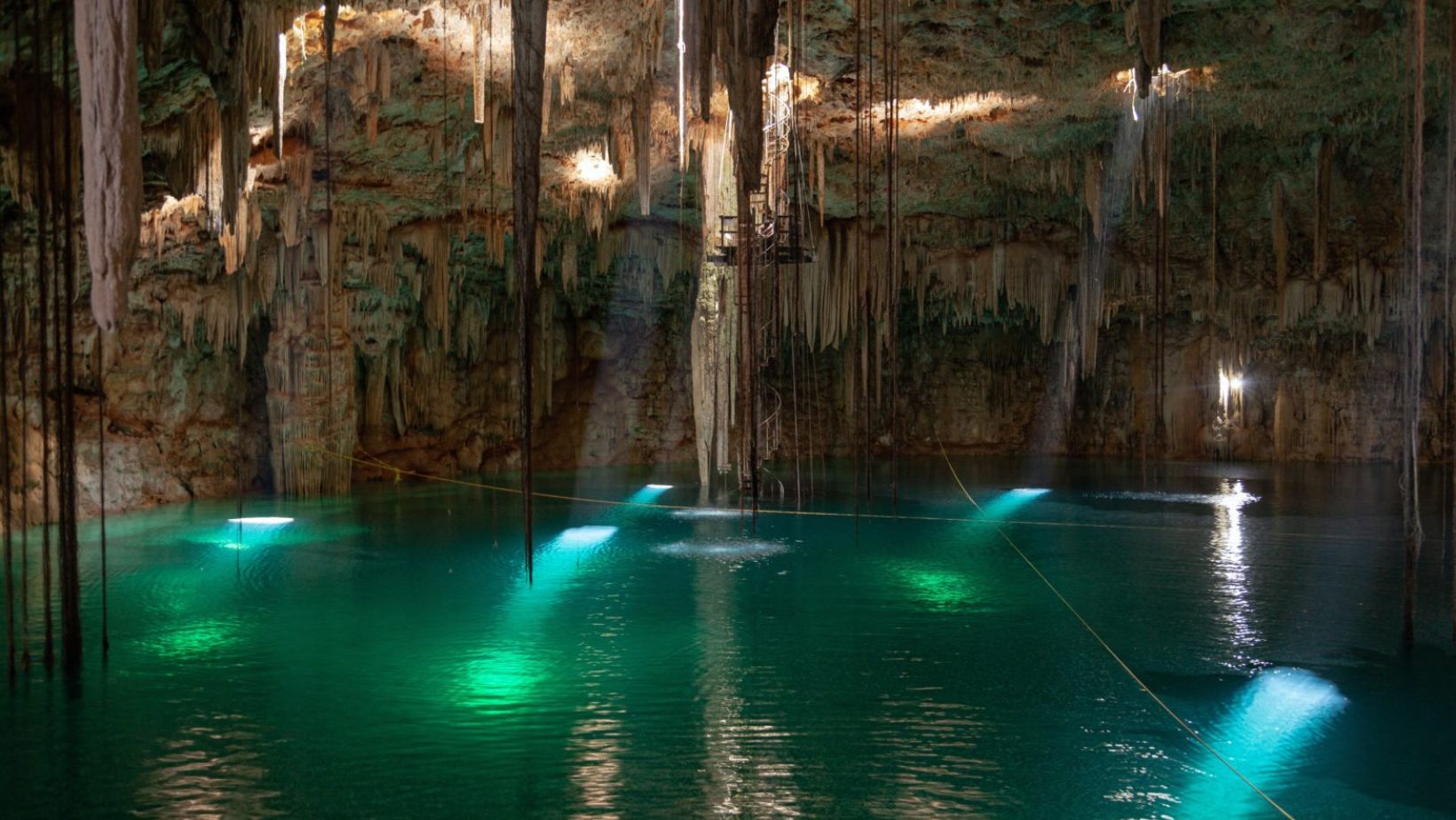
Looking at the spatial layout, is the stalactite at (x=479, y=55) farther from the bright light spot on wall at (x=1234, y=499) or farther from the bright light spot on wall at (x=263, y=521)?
the bright light spot on wall at (x=1234, y=499)

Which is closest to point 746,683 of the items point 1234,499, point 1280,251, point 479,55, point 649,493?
point 479,55

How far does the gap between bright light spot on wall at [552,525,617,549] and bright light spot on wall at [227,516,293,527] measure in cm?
391

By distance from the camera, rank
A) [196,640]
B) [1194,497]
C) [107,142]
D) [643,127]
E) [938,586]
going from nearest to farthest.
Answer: [107,142], [196,640], [938,586], [643,127], [1194,497]

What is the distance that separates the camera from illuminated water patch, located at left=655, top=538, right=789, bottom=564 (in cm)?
1157

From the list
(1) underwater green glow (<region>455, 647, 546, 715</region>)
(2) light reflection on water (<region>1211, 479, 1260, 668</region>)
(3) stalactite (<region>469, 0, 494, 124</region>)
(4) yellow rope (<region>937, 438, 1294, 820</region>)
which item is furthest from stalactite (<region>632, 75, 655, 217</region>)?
(2) light reflection on water (<region>1211, 479, 1260, 668</region>)

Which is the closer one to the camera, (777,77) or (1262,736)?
(1262,736)

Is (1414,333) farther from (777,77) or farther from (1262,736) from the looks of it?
(777,77)

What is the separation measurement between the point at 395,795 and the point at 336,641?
3.22 meters

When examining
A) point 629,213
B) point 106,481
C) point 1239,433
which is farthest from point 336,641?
point 1239,433

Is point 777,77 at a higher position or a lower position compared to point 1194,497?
higher

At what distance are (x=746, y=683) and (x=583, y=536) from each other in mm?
6957

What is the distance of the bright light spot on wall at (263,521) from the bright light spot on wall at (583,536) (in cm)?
391

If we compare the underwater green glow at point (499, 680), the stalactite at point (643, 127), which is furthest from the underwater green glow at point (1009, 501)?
the underwater green glow at point (499, 680)

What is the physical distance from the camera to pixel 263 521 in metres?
14.9
